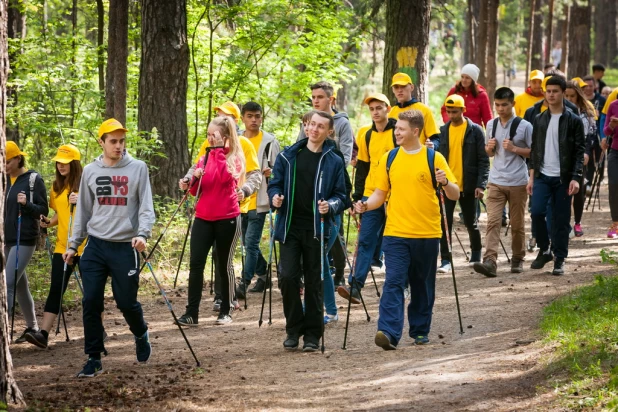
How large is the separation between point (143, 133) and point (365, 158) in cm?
382

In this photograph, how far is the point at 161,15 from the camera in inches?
542

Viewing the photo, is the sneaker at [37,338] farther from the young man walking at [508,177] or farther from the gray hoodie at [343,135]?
the young man walking at [508,177]

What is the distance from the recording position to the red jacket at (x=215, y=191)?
9773mm

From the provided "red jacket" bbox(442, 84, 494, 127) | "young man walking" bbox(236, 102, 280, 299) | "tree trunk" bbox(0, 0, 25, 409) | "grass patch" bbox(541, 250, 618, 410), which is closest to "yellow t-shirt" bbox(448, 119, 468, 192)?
"red jacket" bbox(442, 84, 494, 127)

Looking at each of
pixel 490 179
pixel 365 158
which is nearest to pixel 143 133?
pixel 365 158

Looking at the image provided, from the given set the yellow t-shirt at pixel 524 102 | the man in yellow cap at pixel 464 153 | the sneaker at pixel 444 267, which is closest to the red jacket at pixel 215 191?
the man in yellow cap at pixel 464 153

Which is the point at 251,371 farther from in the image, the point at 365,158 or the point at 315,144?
the point at 365,158

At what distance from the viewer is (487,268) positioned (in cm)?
1171

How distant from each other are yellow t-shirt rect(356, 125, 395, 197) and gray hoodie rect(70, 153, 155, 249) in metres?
3.49

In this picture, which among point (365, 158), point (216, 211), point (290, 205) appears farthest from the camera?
point (365, 158)

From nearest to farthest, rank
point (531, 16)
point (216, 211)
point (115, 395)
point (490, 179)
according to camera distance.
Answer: point (115, 395) < point (216, 211) < point (490, 179) < point (531, 16)

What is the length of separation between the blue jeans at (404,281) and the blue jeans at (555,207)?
3644 millimetres

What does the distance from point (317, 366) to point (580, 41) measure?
26025mm

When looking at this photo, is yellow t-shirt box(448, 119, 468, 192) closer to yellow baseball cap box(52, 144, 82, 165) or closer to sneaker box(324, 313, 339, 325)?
sneaker box(324, 313, 339, 325)
